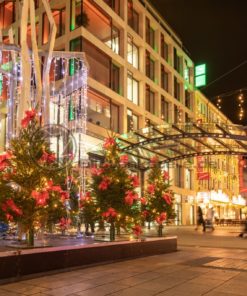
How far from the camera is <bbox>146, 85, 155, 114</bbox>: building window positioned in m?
39.4

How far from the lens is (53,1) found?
32.2 metres

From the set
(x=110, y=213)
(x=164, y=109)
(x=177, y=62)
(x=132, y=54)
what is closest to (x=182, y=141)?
(x=110, y=213)

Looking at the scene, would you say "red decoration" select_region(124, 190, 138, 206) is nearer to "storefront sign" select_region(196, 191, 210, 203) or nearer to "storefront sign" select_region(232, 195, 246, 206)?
"storefront sign" select_region(196, 191, 210, 203)

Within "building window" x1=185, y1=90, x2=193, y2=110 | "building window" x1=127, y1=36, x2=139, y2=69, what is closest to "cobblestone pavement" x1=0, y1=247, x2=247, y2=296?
"building window" x1=127, y1=36, x2=139, y2=69

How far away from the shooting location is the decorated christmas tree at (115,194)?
1316cm

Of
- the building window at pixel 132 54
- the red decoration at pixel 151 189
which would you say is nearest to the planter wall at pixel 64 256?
the red decoration at pixel 151 189

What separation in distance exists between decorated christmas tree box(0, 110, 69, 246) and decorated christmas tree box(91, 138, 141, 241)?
107 inches

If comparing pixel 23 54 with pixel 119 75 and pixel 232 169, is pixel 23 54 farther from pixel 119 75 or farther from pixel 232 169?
pixel 232 169

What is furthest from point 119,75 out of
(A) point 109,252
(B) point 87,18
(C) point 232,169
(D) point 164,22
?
(C) point 232,169

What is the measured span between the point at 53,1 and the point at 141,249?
2423 cm

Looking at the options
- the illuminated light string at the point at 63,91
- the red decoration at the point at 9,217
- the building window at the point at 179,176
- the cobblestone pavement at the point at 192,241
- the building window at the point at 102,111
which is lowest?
the cobblestone pavement at the point at 192,241

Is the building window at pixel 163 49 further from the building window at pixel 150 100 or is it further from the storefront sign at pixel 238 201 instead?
the storefront sign at pixel 238 201

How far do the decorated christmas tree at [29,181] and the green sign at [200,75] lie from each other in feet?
137

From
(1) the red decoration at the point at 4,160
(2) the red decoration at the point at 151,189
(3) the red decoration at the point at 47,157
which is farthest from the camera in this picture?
(2) the red decoration at the point at 151,189
